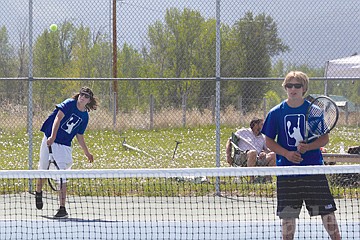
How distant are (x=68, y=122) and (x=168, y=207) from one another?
140cm

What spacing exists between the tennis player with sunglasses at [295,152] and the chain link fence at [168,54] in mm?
3333

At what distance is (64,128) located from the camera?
27.7ft

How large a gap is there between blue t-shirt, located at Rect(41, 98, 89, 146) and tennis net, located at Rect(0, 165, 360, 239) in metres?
0.78

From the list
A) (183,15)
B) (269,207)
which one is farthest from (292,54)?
(269,207)

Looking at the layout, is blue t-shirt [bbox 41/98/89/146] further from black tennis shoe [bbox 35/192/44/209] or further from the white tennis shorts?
black tennis shoe [bbox 35/192/44/209]

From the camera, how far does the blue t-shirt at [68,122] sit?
835 cm

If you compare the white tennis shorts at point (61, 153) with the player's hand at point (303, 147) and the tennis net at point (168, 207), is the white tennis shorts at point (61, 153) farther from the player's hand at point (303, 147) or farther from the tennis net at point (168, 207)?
the player's hand at point (303, 147)

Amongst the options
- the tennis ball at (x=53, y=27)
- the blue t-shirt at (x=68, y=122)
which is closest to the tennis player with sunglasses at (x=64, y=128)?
the blue t-shirt at (x=68, y=122)

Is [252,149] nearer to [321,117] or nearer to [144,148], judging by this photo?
[144,148]

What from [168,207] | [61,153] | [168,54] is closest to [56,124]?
[61,153]

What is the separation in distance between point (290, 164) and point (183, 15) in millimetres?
4712

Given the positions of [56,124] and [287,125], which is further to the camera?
[56,124]

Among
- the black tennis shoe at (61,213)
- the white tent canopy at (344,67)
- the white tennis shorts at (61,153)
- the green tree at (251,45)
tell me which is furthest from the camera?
the white tent canopy at (344,67)

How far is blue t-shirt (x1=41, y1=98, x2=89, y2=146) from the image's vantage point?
8.35 m
